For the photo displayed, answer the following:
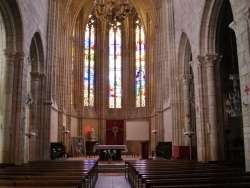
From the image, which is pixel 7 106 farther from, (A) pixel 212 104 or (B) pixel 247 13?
(B) pixel 247 13

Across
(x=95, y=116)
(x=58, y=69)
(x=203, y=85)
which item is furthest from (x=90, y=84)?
(x=203, y=85)

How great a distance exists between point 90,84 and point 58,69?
8.25 m

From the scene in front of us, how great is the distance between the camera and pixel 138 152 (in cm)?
3189

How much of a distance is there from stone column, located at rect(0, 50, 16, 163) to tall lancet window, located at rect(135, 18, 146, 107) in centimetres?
2143

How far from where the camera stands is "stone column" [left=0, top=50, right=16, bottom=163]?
13.4 m

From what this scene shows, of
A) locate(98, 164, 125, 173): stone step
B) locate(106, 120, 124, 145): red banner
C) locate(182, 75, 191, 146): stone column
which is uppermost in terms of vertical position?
locate(182, 75, 191, 146): stone column

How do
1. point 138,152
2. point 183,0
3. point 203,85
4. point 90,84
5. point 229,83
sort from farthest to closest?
point 90,84 < point 138,152 < point 229,83 < point 183,0 < point 203,85

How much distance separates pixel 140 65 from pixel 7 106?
74.4 feet

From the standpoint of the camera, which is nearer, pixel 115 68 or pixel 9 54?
pixel 9 54

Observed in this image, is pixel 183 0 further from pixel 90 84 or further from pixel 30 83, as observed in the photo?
pixel 90 84

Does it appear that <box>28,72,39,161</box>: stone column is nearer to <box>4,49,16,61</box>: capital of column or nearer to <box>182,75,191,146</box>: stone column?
<box>4,49,16,61</box>: capital of column

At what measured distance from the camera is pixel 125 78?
115 ft

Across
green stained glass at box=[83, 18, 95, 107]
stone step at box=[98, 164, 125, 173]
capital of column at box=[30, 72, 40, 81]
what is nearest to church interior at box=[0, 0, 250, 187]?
capital of column at box=[30, 72, 40, 81]

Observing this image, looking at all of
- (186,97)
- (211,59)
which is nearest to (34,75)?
(186,97)
